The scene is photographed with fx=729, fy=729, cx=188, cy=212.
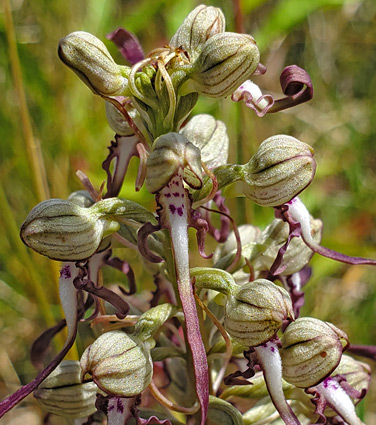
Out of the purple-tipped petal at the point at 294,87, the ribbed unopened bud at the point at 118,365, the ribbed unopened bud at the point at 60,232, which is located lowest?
the ribbed unopened bud at the point at 118,365

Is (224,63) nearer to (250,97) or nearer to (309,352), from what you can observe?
(250,97)

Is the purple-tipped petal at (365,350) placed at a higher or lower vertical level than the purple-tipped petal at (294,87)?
lower

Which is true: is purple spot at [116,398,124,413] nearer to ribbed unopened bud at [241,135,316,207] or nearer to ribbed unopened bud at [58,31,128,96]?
ribbed unopened bud at [241,135,316,207]

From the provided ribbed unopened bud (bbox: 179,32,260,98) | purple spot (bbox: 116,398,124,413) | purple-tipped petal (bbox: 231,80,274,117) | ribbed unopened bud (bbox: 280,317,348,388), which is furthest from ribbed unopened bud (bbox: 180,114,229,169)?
purple spot (bbox: 116,398,124,413)

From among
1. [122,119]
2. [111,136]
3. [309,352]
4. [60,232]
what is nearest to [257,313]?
[309,352]

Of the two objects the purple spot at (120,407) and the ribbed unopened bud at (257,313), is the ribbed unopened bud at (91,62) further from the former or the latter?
the purple spot at (120,407)

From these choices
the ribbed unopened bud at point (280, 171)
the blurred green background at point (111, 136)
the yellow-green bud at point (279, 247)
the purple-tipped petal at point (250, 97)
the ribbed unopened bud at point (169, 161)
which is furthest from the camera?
the blurred green background at point (111, 136)

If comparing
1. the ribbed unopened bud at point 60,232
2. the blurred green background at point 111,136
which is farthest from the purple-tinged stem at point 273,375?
the blurred green background at point 111,136
